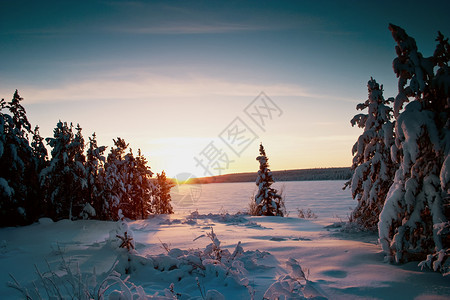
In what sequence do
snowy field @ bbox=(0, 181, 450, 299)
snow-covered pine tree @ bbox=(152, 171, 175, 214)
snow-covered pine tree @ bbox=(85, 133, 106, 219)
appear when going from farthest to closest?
snow-covered pine tree @ bbox=(152, 171, 175, 214) < snow-covered pine tree @ bbox=(85, 133, 106, 219) < snowy field @ bbox=(0, 181, 450, 299)

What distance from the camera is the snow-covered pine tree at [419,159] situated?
3939 millimetres

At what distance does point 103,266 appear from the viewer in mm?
3988

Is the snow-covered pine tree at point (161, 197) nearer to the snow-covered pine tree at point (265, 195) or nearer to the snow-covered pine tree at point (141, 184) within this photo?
the snow-covered pine tree at point (141, 184)

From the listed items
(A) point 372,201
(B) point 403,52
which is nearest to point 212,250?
(B) point 403,52

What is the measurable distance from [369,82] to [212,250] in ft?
29.6

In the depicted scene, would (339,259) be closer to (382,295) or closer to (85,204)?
(382,295)

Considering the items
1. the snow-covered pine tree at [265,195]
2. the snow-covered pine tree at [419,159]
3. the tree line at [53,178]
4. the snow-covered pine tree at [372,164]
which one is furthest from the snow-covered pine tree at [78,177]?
→ the snow-covered pine tree at [419,159]

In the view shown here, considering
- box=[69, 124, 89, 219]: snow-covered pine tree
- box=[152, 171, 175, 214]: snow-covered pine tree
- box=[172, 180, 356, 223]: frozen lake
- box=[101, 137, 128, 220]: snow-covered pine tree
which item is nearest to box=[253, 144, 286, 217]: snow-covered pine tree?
box=[172, 180, 356, 223]: frozen lake

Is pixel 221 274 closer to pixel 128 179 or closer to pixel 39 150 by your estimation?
pixel 39 150

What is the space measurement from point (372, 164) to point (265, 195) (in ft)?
48.3

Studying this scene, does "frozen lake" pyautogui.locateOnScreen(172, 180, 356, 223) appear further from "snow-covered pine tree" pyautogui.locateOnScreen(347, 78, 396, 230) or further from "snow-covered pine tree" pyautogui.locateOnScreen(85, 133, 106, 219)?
"snow-covered pine tree" pyautogui.locateOnScreen(85, 133, 106, 219)

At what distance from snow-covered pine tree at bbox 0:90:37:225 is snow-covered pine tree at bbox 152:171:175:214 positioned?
1452cm

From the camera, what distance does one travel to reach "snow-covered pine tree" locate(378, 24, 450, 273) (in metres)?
3.94

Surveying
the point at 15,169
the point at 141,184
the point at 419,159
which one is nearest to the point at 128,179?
the point at 141,184
